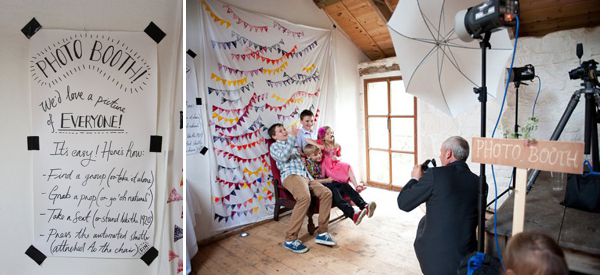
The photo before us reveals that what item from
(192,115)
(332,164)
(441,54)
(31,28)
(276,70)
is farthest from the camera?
(276,70)

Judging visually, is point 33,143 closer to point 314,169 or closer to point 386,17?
point 314,169

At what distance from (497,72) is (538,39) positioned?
6.46 ft

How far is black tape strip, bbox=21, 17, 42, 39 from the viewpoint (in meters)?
1.55

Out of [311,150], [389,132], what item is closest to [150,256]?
[311,150]

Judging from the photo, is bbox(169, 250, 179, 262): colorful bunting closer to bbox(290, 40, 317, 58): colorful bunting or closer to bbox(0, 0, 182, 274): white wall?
bbox(0, 0, 182, 274): white wall

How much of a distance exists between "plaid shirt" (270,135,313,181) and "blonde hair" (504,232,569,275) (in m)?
2.23

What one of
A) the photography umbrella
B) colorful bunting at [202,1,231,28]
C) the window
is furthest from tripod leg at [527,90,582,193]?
colorful bunting at [202,1,231,28]

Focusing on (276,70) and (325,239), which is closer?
(325,239)

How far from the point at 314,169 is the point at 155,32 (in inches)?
82.0

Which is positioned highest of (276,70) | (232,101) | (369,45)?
(369,45)

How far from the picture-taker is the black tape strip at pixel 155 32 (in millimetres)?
1659

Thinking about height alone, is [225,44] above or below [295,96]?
above

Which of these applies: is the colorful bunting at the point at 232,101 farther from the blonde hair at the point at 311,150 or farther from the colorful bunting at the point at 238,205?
the colorful bunting at the point at 238,205

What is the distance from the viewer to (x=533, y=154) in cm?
105
